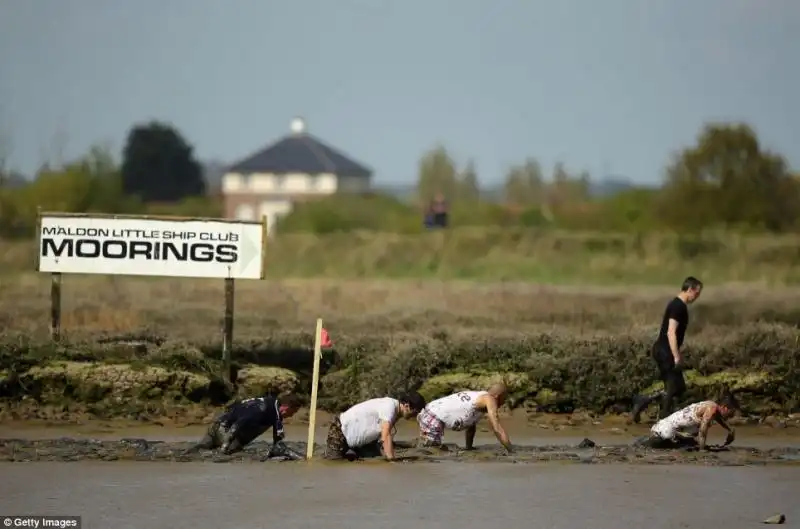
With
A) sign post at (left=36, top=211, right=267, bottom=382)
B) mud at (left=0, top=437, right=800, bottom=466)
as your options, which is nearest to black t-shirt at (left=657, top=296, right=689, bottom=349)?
mud at (left=0, top=437, right=800, bottom=466)

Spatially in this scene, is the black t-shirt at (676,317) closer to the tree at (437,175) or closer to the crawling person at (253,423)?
the crawling person at (253,423)

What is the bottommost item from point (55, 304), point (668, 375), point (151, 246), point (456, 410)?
point (456, 410)

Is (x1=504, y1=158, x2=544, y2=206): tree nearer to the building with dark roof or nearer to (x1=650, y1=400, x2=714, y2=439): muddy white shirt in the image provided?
the building with dark roof

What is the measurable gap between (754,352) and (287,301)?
1352 centimetres

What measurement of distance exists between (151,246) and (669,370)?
7.68 metres

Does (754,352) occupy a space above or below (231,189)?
below

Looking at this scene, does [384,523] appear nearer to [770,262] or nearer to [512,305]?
[512,305]

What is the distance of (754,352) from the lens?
866 inches

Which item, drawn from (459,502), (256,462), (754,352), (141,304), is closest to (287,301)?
(141,304)

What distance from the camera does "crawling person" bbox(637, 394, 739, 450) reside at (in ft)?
57.0

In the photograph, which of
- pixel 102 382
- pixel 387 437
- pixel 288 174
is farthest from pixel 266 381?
pixel 288 174

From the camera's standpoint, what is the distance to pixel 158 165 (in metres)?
98.0

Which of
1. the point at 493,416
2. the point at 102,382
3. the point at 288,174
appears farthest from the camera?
the point at 288,174

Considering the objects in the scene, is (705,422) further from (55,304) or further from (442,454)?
(55,304)
